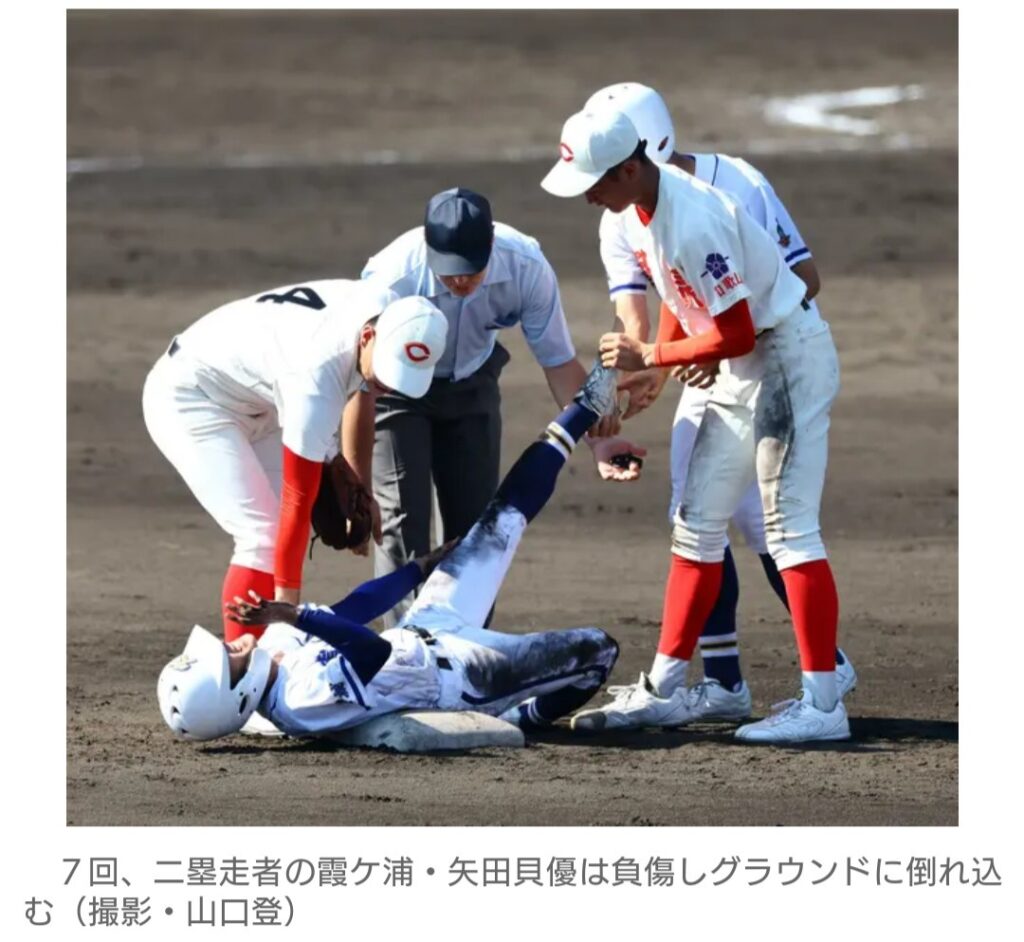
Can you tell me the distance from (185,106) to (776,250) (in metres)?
16.8

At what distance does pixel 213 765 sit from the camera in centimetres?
711

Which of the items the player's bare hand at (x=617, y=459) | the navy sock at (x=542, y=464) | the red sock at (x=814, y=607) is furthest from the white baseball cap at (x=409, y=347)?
the red sock at (x=814, y=607)

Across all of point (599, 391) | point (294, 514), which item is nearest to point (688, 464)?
point (599, 391)

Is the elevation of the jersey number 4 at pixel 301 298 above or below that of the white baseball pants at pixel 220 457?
above

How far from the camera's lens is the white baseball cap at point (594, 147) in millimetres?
6586

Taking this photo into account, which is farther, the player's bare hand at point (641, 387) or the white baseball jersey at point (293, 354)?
the player's bare hand at point (641, 387)

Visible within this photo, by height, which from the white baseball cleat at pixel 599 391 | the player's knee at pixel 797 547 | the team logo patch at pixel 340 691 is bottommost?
the team logo patch at pixel 340 691

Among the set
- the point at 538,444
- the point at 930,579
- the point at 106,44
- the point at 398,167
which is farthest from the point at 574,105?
the point at 538,444

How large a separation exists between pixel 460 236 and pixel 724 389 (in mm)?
1062

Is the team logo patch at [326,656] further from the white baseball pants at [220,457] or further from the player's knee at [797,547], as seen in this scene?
the player's knee at [797,547]

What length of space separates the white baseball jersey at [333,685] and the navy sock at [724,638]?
3.60 feet

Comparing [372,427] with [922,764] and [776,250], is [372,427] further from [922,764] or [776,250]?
[922,764]

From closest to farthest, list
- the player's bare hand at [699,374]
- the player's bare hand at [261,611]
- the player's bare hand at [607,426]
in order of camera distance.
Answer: the player's bare hand at [261,611] < the player's bare hand at [699,374] < the player's bare hand at [607,426]

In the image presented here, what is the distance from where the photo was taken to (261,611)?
258 inches
